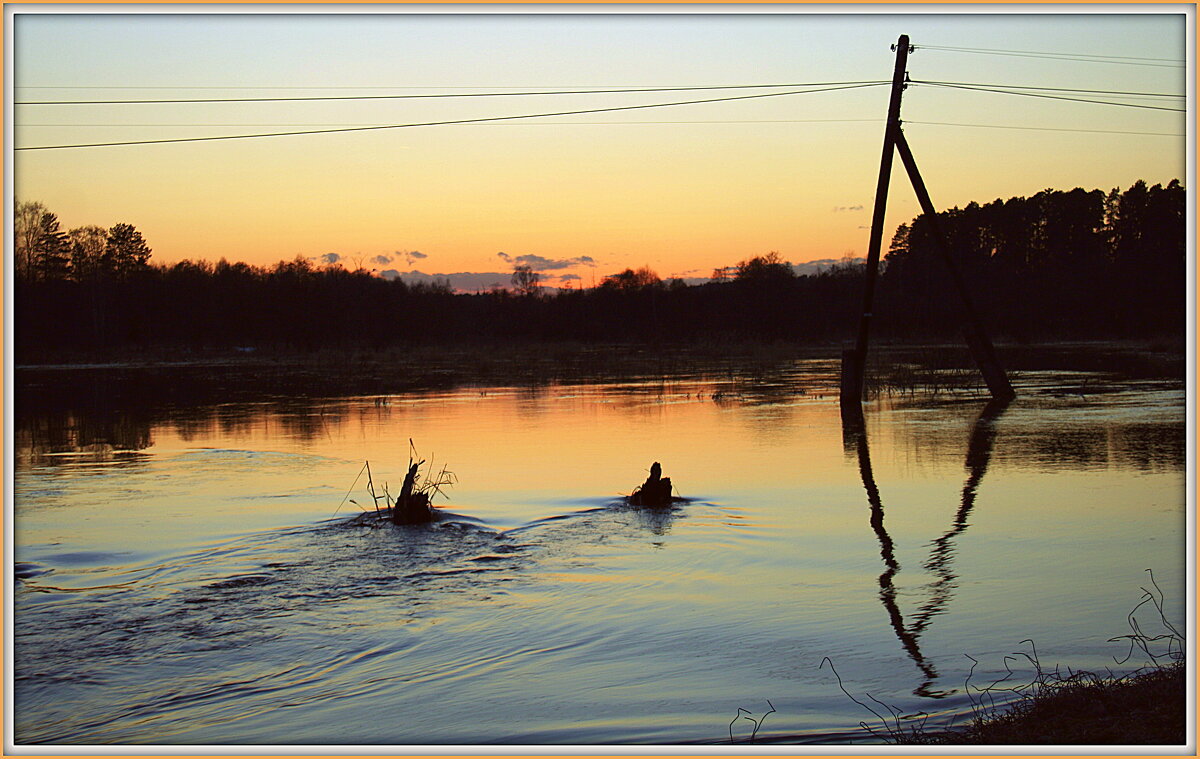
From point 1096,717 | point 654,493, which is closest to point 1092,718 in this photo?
point 1096,717

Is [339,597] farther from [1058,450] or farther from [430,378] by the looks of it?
[430,378]

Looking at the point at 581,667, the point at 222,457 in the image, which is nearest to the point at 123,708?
the point at 581,667

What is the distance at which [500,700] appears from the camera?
5.83 metres

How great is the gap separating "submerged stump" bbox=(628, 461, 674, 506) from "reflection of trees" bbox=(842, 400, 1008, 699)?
7.23 ft

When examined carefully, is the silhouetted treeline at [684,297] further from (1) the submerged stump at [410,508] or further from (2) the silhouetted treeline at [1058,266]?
(1) the submerged stump at [410,508]

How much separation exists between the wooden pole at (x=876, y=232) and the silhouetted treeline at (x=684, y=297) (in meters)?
42.3

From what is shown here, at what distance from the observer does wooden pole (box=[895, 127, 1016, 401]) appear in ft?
73.4

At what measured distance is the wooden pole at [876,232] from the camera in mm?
22156

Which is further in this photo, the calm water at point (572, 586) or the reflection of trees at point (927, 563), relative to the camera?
the reflection of trees at point (927, 563)

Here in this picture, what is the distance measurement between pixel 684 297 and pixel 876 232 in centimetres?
8400

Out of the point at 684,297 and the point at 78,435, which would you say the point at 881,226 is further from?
the point at 684,297

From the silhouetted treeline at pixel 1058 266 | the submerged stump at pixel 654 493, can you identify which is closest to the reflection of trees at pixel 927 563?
the submerged stump at pixel 654 493

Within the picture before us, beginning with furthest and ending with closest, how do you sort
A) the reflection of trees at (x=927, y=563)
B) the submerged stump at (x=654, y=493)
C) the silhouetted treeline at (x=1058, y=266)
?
the silhouetted treeline at (x=1058, y=266) → the submerged stump at (x=654, y=493) → the reflection of trees at (x=927, y=563)

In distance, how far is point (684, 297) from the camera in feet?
350
